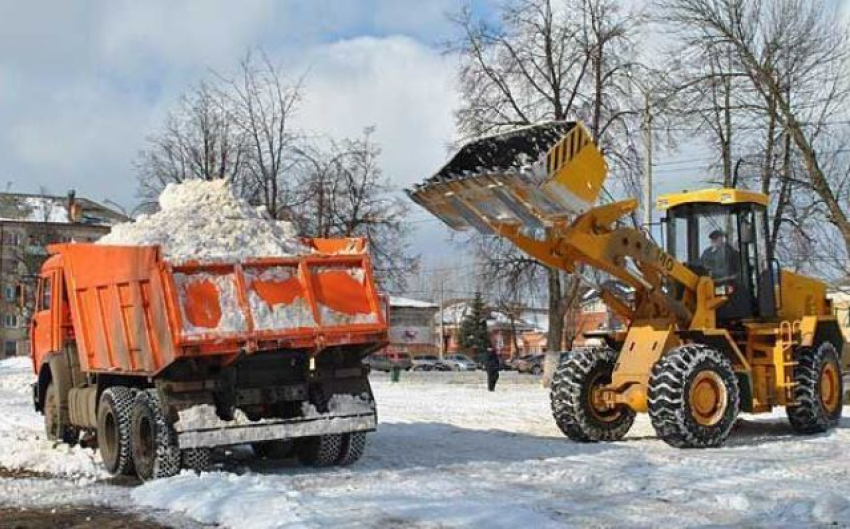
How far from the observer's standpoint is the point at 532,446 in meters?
13.9

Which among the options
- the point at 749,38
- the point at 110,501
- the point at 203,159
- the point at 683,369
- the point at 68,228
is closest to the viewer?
the point at 110,501

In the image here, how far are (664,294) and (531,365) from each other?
188 feet

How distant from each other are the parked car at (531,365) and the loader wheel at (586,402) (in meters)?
53.5

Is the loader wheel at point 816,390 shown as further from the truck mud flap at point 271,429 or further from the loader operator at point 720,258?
the truck mud flap at point 271,429

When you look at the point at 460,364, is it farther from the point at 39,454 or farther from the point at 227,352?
the point at 227,352

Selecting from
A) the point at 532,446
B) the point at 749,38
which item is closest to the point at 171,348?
the point at 532,446

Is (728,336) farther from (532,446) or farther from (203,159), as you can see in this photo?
(203,159)

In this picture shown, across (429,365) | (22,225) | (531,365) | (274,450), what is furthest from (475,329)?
(274,450)

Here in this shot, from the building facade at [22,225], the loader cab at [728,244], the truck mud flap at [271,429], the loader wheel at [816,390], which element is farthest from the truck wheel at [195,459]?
the building facade at [22,225]

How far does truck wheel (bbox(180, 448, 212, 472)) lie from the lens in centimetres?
1106

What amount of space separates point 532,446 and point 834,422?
4.46 meters

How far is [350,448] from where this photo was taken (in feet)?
40.2

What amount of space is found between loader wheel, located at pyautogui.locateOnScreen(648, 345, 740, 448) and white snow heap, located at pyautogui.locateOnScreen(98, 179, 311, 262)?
4.49 meters

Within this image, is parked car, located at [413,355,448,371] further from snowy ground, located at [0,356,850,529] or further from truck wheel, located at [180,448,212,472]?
truck wheel, located at [180,448,212,472]
